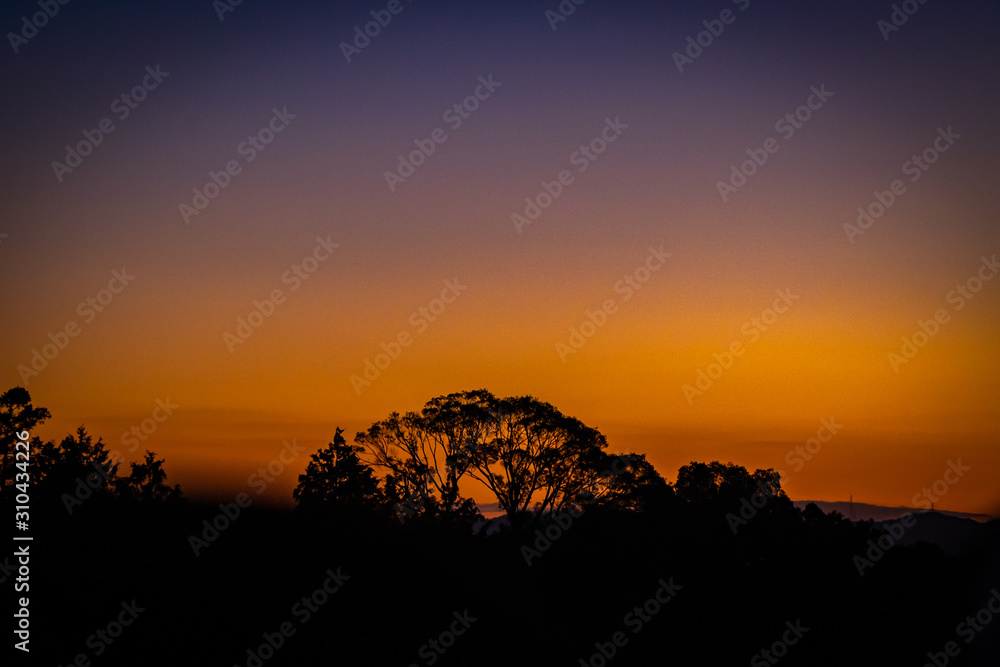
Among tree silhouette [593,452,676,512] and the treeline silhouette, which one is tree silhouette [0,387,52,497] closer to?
the treeline silhouette

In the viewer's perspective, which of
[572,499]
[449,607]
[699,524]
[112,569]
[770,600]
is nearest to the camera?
[112,569]

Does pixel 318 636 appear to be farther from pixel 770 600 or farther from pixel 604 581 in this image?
pixel 770 600

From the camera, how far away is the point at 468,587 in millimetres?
36406

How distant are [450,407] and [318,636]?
36.5 metres

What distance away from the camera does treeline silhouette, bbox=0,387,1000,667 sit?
27469mm

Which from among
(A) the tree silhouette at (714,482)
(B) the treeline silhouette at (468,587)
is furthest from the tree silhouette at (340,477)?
(A) the tree silhouette at (714,482)

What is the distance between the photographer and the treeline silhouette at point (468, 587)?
90.1 ft

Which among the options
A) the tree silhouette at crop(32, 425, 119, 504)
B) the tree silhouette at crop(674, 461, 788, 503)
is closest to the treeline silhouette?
the tree silhouette at crop(32, 425, 119, 504)

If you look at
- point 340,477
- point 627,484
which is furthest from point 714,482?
point 340,477

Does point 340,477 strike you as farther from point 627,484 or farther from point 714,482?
point 714,482

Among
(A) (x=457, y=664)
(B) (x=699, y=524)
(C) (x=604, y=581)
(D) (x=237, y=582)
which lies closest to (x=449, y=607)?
(A) (x=457, y=664)

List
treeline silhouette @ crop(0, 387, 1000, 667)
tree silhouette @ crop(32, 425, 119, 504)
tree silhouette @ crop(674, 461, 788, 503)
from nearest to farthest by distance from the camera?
1. treeline silhouette @ crop(0, 387, 1000, 667)
2. tree silhouette @ crop(32, 425, 119, 504)
3. tree silhouette @ crop(674, 461, 788, 503)

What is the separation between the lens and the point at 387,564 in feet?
116

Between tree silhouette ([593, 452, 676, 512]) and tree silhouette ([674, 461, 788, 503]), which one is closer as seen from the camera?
tree silhouette ([593, 452, 676, 512])
